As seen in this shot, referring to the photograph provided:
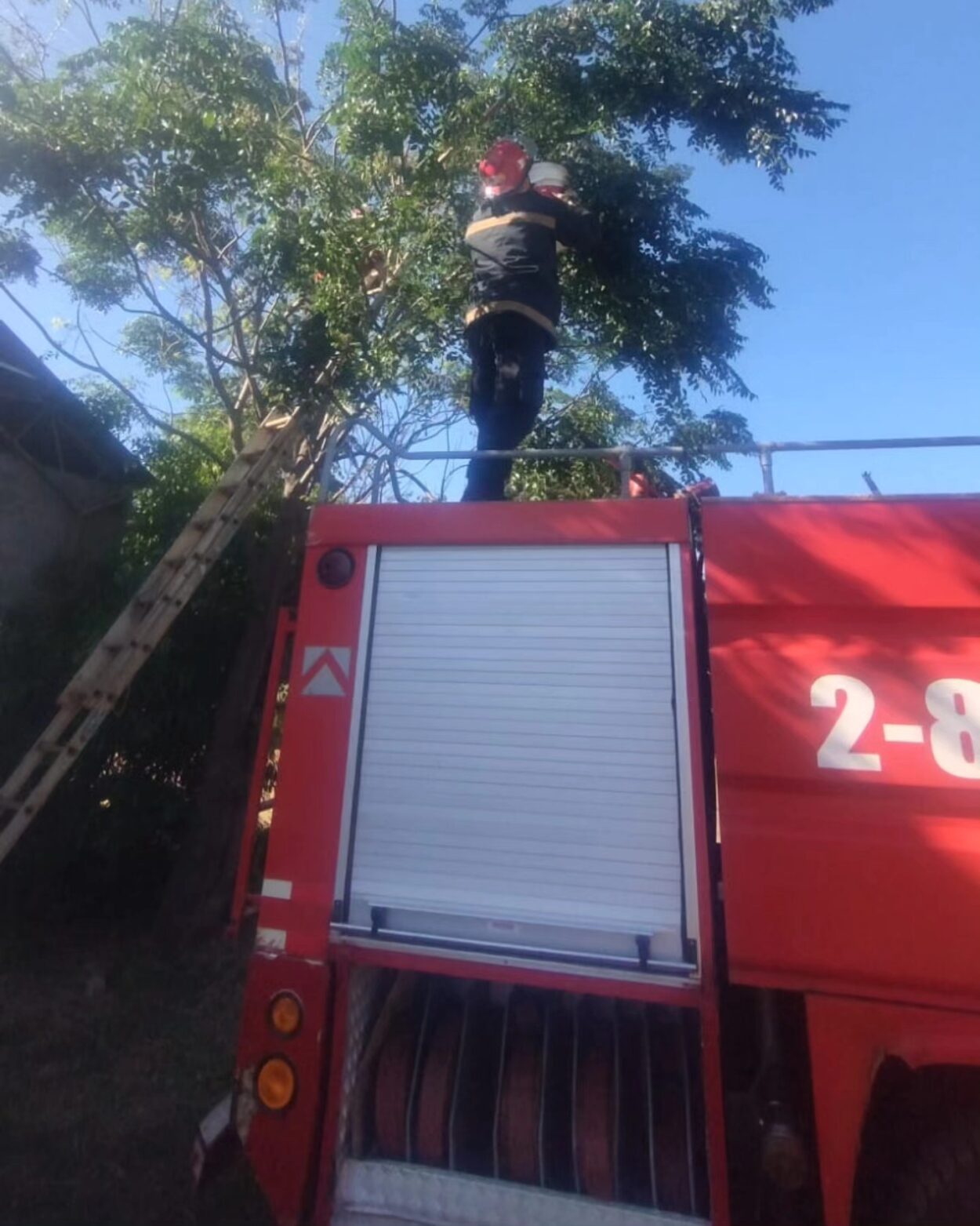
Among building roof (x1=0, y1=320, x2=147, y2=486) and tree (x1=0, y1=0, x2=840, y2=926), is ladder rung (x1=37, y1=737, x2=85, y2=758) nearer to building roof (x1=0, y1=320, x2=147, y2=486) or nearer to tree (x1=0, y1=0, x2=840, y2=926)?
tree (x1=0, y1=0, x2=840, y2=926)

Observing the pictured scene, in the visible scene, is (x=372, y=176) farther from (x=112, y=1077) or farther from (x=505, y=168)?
(x=112, y=1077)

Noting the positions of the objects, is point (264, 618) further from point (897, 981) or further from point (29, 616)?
point (897, 981)

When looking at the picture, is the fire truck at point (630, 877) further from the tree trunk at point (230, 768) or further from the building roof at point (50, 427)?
the building roof at point (50, 427)

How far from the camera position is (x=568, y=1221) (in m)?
2.41

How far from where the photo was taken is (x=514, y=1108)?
2586 mm

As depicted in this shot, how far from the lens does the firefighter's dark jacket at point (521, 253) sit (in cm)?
491

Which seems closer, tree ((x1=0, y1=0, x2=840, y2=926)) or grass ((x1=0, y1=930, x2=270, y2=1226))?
grass ((x1=0, y1=930, x2=270, y2=1226))

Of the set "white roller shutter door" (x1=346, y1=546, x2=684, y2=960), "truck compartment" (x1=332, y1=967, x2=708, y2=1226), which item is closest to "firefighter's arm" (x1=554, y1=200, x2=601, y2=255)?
"white roller shutter door" (x1=346, y1=546, x2=684, y2=960)

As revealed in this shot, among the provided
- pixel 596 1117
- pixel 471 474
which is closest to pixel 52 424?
pixel 471 474

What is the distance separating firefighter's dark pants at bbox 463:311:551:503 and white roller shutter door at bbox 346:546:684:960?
213 cm

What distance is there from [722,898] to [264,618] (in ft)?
15.7

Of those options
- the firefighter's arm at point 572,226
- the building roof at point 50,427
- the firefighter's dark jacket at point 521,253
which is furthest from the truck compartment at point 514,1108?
the building roof at point 50,427

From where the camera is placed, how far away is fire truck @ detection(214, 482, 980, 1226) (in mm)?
2328

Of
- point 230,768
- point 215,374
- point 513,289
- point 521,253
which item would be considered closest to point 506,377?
point 513,289
